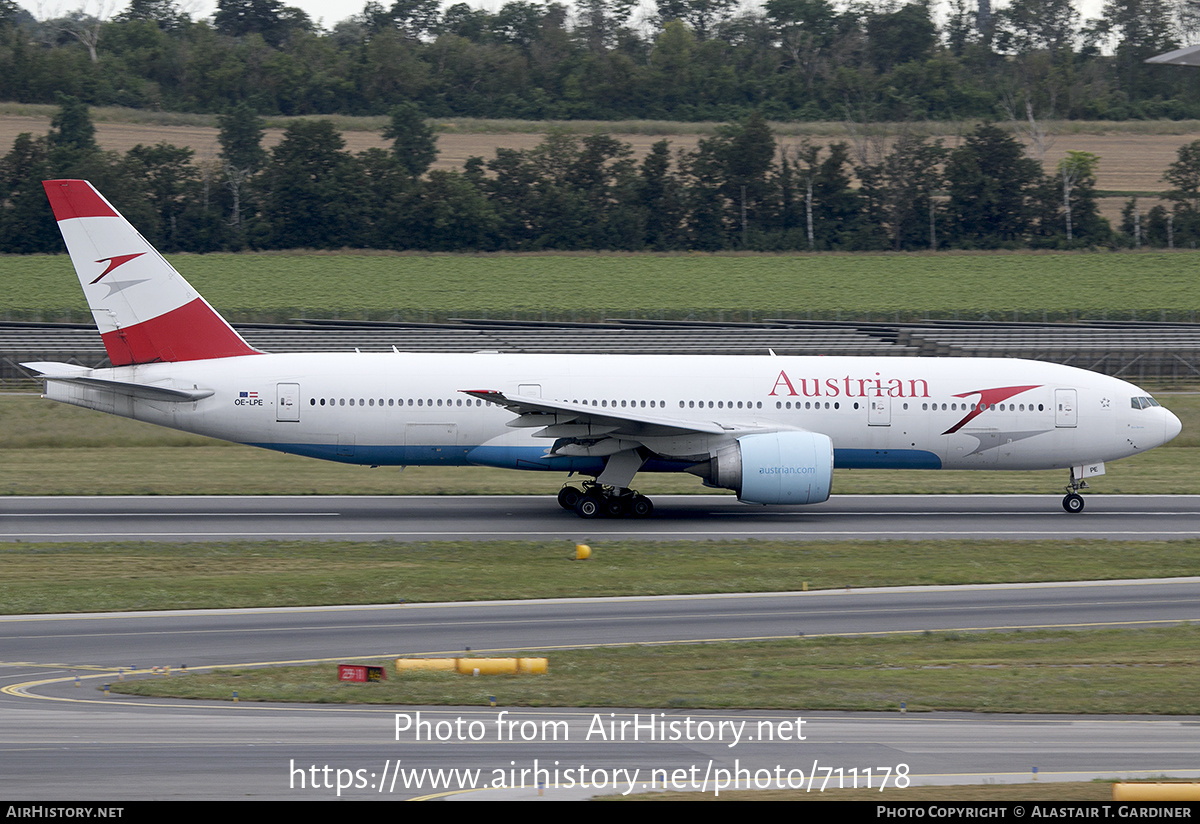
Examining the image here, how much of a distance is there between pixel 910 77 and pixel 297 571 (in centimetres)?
11656

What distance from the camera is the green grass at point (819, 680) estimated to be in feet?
51.1

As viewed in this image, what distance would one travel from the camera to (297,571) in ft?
78.6

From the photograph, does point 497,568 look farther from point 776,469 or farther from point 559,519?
point 776,469

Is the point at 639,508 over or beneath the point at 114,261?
beneath

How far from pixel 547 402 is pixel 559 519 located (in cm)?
280

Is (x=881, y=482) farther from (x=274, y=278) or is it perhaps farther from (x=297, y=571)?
(x=274, y=278)

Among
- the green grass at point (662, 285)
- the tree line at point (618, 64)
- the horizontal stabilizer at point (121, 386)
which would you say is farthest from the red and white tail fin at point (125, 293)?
the tree line at point (618, 64)

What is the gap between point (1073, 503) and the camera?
106ft

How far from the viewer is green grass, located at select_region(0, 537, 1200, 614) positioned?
72.4ft

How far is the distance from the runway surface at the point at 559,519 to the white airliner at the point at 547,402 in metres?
1.13

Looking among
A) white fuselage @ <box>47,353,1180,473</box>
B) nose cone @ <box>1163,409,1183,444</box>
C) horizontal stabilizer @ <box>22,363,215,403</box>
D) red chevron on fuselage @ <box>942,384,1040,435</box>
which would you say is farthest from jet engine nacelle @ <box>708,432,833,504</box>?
horizontal stabilizer @ <box>22,363,215,403</box>

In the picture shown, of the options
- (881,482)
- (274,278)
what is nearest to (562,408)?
(881,482)

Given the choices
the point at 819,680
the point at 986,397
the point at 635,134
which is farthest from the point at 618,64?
the point at 819,680
